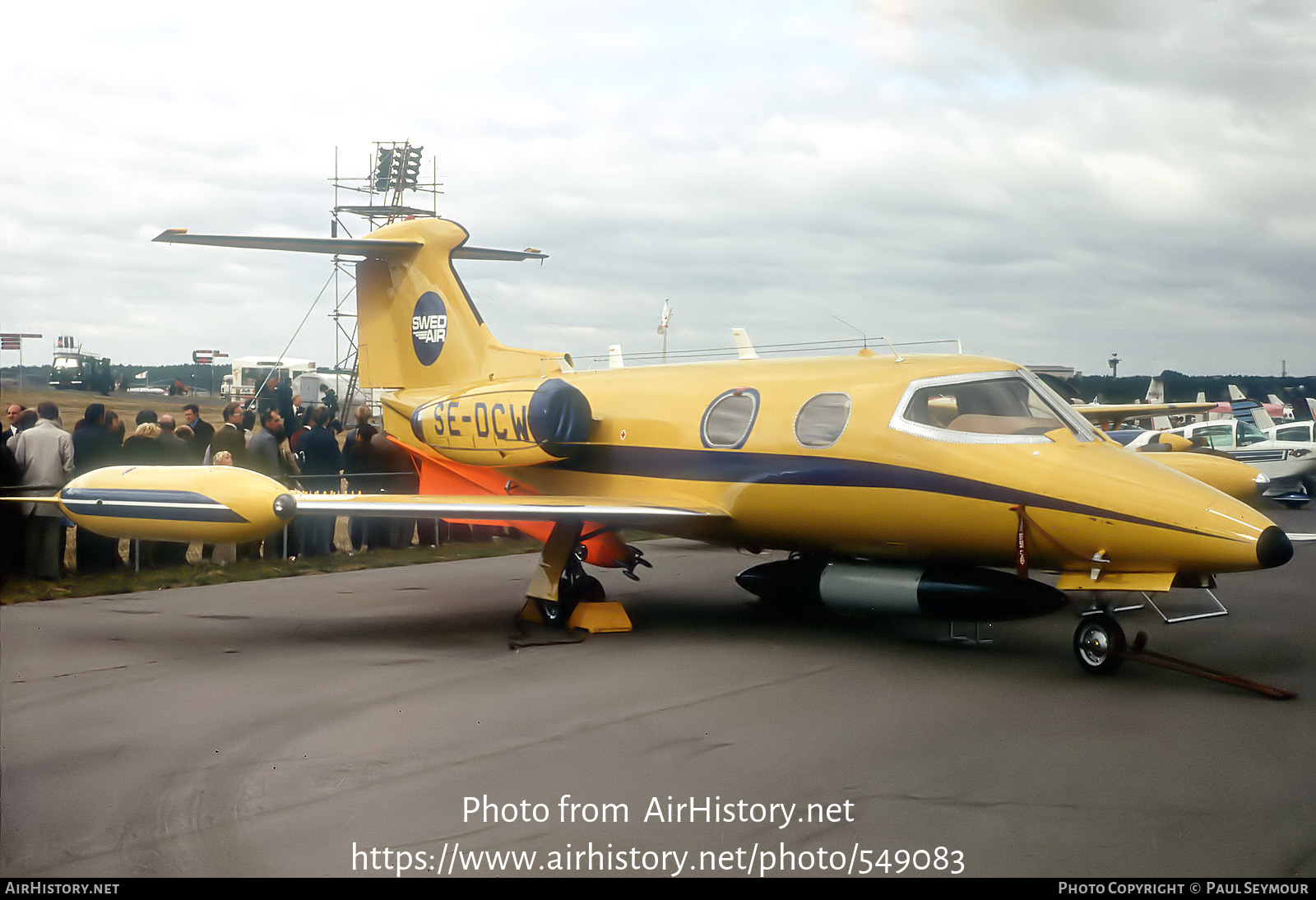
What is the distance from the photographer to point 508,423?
478 inches

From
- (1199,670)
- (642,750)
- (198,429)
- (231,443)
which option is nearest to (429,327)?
(231,443)

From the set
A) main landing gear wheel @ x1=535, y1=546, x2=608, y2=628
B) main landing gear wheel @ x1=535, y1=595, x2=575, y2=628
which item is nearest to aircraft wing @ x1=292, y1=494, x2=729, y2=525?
main landing gear wheel @ x1=535, y1=546, x2=608, y2=628

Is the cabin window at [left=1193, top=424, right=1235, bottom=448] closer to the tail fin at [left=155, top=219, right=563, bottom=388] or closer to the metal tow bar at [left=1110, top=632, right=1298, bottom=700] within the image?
the tail fin at [left=155, top=219, right=563, bottom=388]

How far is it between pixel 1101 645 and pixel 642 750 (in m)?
3.95

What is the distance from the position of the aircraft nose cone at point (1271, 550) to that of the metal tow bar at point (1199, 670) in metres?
0.95

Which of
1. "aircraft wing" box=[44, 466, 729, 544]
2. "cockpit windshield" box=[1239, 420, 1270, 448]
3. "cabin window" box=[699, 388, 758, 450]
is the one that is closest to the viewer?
"aircraft wing" box=[44, 466, 729, 544]

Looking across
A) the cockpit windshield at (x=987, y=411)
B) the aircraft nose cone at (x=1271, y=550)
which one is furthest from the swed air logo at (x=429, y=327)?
the aircraft nose cone at (x=1271, y=550)

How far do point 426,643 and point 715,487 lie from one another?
3.06 meters

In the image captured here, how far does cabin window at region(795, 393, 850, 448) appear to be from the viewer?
9734 mm

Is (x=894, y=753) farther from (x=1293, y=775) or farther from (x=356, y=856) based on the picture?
(x=356, y=856)

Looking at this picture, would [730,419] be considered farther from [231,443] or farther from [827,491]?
[231,443]

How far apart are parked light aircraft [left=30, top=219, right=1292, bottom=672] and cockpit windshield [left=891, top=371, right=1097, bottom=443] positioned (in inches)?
0.7

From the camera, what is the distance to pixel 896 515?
928 centimetres

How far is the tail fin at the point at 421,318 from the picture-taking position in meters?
14.3
